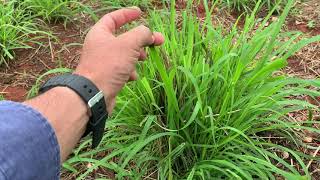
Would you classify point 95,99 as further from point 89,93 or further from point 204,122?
point 204,122

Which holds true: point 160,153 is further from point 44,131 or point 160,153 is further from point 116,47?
point 44,131

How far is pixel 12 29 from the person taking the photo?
2.78m

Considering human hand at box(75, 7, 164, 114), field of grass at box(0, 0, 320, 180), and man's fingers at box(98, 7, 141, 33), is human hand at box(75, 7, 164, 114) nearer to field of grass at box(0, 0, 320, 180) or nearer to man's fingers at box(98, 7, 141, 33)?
man's fingers at box(98, 7, 141, 33)

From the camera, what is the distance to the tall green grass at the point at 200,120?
1.87m

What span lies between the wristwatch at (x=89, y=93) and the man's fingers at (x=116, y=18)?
23 cm

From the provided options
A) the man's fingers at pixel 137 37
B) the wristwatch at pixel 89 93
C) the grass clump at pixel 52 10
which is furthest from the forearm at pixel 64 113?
the grass clump at pixel 52 10

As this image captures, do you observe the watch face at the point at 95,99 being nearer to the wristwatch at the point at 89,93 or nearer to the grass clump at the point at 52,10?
the wristwatch at the point at 89,93

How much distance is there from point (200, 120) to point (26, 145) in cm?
83

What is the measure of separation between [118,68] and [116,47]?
7 centimetres

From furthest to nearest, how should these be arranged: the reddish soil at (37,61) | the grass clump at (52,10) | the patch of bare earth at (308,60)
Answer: the grass clump at (52,10) → the reddish soil at (37,61) → the patch of bare earth at (308,60)

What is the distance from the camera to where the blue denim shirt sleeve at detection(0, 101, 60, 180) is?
3.88ft

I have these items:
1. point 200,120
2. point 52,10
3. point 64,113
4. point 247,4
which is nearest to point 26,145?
point 64,113

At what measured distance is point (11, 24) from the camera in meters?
2.76

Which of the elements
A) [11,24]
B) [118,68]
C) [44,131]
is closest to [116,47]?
[118,68]
